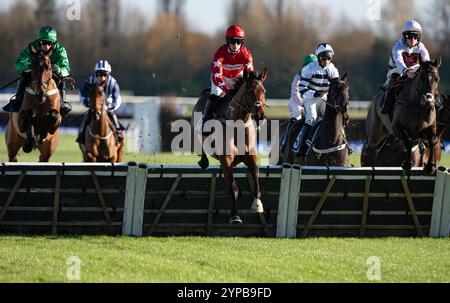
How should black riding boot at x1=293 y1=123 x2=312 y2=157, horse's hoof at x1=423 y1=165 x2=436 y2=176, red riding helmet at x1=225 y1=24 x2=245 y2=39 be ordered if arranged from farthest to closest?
1. black riding boot at x1=293 y1=123 x2=312 y2=157
2. horse's hoof at x1=423 y1=165 x2=436 y2=176
3. red riding helmet at x1=225 y1=24 x2=245 y2=39

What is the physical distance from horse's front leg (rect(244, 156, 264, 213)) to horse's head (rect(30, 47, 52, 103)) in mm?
3229

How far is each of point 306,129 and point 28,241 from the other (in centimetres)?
592

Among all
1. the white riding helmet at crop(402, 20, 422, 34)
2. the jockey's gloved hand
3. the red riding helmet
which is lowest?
the jockey's gloved hand

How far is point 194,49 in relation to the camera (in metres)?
31.3

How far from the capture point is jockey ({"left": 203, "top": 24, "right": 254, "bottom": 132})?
42.3 ft

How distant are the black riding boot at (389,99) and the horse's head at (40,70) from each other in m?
4.73

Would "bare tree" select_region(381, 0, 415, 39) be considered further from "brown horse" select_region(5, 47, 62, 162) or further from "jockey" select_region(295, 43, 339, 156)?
"brown horse" select_region(5, 47, 62, 162)

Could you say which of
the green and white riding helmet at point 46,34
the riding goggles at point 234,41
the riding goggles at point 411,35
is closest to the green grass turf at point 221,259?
the riding goggles at point 234,41

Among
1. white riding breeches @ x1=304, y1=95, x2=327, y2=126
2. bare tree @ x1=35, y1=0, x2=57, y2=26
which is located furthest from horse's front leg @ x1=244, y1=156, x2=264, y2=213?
bare tree @ x1=35, y1=0, x2=57, y2=26

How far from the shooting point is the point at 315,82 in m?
16.0

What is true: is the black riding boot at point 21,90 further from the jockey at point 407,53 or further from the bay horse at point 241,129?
the jockey at point 407,53

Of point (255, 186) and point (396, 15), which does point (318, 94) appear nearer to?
point (255, 186)

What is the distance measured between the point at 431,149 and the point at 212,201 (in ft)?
9.72
